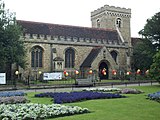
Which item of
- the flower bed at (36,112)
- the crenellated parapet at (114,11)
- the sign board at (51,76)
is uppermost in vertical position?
the crenellated parapet at (114,11)

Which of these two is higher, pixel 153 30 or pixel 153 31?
pixel 153 30

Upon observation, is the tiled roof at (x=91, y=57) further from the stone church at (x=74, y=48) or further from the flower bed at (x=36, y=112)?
the flower bed at (x=36, y=112)

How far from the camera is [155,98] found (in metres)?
18.0

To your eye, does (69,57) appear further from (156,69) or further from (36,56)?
(156,69)

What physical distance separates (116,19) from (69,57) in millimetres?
16818

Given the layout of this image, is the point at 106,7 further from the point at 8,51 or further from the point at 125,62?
the point at 8,51

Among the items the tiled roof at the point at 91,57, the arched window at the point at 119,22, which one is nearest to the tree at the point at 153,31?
the tiled roof at the point at 91,57

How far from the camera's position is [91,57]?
4856 cm

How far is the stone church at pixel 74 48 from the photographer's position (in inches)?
1781

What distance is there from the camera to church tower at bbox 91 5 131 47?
5822cm

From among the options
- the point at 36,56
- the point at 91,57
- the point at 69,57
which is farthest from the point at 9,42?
the point at 91,57

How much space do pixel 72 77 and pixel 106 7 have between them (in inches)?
765

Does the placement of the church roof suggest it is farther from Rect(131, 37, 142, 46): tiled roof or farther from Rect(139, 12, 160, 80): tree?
Rect(139, 12, 160, 80): tree

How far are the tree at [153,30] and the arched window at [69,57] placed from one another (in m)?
13.4
